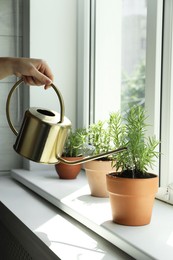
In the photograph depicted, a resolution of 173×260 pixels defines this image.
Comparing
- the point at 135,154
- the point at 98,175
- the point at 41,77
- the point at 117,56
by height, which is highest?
the point at 117,56

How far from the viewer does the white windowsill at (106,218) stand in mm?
1149

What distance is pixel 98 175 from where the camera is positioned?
1.65 metres

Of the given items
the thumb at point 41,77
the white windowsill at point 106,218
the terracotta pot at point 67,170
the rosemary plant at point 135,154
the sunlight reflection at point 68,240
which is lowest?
the sunlight reflection at point 68,240

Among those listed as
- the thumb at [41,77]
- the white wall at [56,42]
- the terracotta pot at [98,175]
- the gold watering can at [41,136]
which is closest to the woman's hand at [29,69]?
the thumb at [41,77]

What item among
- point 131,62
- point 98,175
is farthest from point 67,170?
point 131,62

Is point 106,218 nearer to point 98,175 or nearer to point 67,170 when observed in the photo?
point 98,175

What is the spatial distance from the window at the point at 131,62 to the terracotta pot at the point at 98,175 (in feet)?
0.58

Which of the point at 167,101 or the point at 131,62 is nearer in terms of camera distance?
the point at 167,101

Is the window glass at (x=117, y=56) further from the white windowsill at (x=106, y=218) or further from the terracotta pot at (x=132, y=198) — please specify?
the terracotta pot at (x=132, y=198)

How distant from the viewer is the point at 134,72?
1883 millimetres

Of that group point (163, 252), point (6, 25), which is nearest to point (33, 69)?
point (163, 252)

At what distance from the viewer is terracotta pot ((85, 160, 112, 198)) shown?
5.36ft

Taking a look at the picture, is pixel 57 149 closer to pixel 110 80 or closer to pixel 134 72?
pixel 134 72

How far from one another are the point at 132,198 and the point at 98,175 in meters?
0.37
